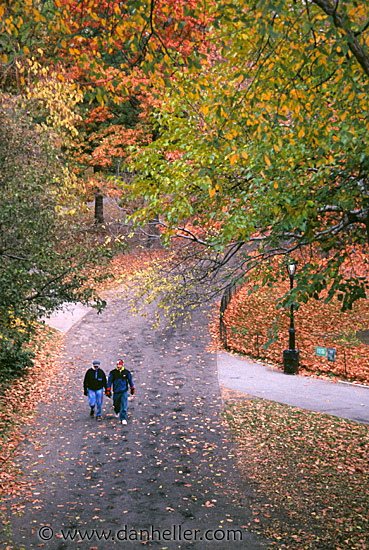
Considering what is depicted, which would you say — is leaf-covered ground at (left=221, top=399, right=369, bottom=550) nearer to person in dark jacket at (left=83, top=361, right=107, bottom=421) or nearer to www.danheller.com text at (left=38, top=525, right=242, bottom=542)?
www.danheller.com text at (left=38, top=525, right=242, bottom=542)

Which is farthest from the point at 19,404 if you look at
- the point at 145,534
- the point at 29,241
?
the point at 145,534

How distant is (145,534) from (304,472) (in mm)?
3769

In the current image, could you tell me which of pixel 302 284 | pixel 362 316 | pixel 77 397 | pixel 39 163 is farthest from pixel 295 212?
pixel 362 316

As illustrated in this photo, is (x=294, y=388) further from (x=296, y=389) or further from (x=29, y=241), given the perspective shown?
(x=29, y=241)

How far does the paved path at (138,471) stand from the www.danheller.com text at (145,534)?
15mm

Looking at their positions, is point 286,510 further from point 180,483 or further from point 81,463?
point 81,463

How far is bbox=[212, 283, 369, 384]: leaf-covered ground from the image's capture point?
1873 centimetres

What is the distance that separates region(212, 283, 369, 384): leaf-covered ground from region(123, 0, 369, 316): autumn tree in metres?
8.51

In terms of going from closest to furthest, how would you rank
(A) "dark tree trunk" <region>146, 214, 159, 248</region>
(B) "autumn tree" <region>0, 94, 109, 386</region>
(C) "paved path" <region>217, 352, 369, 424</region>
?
(B) "autumn tree" <region>0, 94, 109, 386</region>
(A) "dark tree trunk" <region>146, 214, 159, 248</region>
(C) "paved path" <region>217, 352, 369, 424</region>

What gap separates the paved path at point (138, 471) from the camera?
802cm

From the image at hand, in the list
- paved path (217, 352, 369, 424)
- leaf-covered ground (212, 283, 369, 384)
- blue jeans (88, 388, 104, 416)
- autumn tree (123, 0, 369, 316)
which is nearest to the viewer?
autumn tree (123, 0, 369, 316)

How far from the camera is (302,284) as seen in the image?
7.39 meters

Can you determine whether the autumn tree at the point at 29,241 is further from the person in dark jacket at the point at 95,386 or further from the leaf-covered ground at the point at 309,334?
the leaf-covered ground at the point at 309,334

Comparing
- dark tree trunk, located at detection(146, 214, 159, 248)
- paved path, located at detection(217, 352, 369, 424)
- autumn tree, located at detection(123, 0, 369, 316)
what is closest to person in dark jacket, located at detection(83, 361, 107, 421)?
dark tree trunk, located at detection(146, 214, 159, 248)
